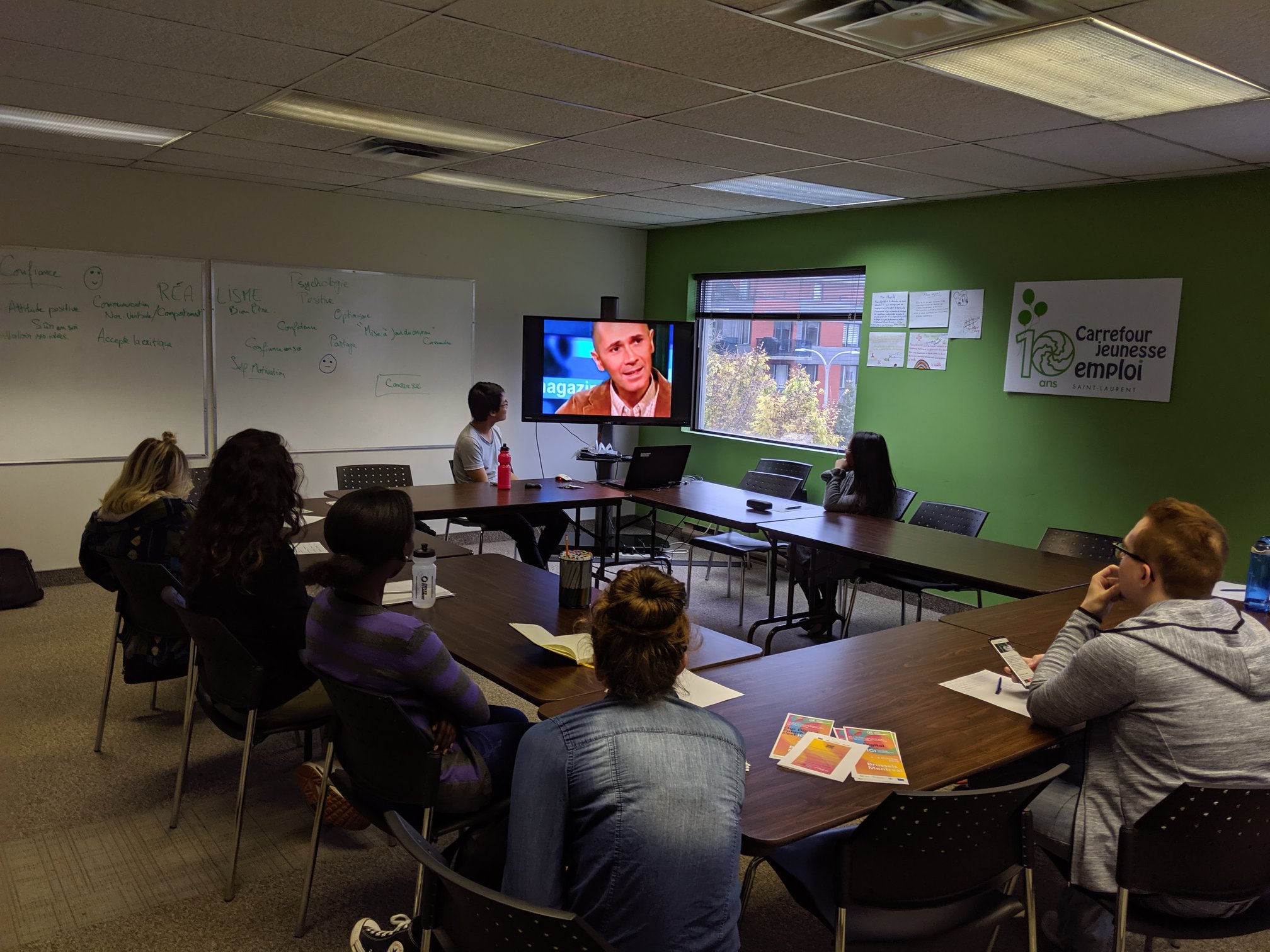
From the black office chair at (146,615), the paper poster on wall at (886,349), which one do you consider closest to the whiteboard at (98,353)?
the black office chair at (146,615)

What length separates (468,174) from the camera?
558 centimetres

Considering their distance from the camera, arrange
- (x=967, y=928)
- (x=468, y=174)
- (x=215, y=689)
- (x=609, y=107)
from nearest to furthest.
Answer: (x=967, y=928) → (x=215, y=689) → (x=609, y=107) → (x=468, y=174)

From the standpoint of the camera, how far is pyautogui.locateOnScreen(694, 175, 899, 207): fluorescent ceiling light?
537 cm

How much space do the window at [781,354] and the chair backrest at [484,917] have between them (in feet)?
18.0

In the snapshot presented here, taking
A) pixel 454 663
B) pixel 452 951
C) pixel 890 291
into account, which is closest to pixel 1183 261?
pixel 890 291

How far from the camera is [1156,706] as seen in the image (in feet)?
6.42

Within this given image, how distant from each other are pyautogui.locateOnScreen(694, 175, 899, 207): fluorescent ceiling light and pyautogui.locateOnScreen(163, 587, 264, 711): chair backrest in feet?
12.5

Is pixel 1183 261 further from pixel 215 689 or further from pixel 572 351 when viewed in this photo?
pixel 215 689

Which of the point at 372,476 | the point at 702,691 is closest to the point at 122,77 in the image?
the point at 372,476

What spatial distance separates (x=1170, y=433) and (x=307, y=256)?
5.50 metres

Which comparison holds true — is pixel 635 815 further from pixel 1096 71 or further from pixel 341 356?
pixel 341 356

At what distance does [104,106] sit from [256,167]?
4.96 feet

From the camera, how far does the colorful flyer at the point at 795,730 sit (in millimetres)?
1991

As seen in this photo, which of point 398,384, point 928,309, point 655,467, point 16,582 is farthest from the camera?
point 398,384
